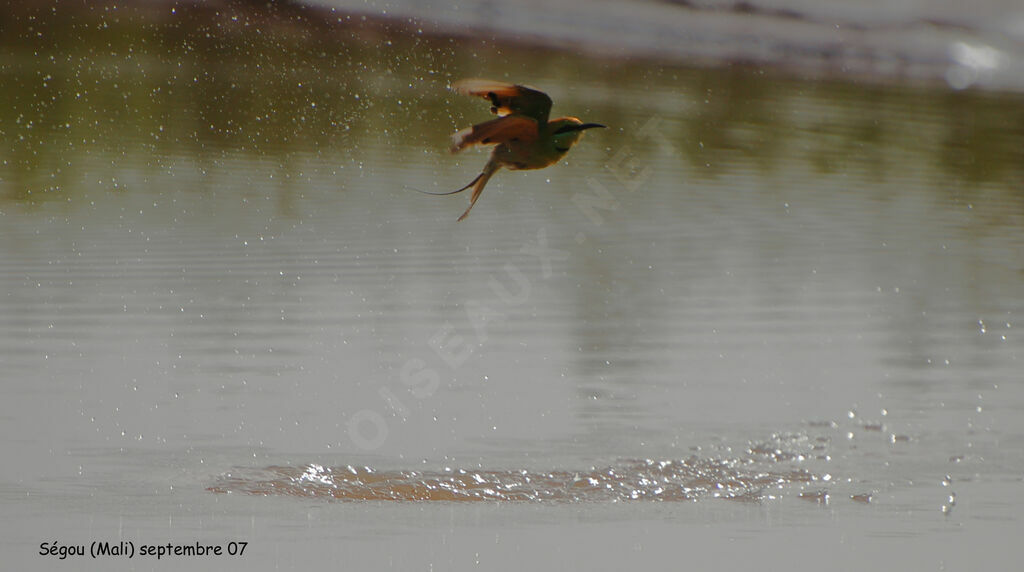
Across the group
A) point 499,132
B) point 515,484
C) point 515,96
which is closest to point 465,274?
point 515,484

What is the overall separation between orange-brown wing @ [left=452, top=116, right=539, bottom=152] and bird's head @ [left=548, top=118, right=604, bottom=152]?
0.04 m

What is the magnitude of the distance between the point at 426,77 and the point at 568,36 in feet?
5.27

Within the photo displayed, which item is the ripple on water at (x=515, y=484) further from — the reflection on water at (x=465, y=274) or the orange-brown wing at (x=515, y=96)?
the orange-brown wing at (x=515, y=96)

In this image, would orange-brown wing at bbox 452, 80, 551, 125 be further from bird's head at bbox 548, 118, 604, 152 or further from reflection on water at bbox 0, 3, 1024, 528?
reflection on water at bbox 0, 3, 1024, 528

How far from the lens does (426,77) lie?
1413 centimetres

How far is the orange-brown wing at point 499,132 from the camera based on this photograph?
10.9 ft

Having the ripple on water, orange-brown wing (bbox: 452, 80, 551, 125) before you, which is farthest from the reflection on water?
orange-brown wing (bbox: 452, 80, 551, 125)

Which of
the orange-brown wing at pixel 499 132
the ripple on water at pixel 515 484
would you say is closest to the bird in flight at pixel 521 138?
the orange-brown wing at pixel 499 132

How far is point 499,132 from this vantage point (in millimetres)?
3346

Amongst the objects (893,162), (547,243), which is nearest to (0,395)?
(547,243)

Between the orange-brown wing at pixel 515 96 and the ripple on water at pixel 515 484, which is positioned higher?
the orange-brown wing at pixel 515 96

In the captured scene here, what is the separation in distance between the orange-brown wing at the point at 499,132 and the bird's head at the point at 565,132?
4cm

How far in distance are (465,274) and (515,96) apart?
13.2 feet

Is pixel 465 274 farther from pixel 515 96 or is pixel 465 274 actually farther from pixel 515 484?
pixel 515 96
